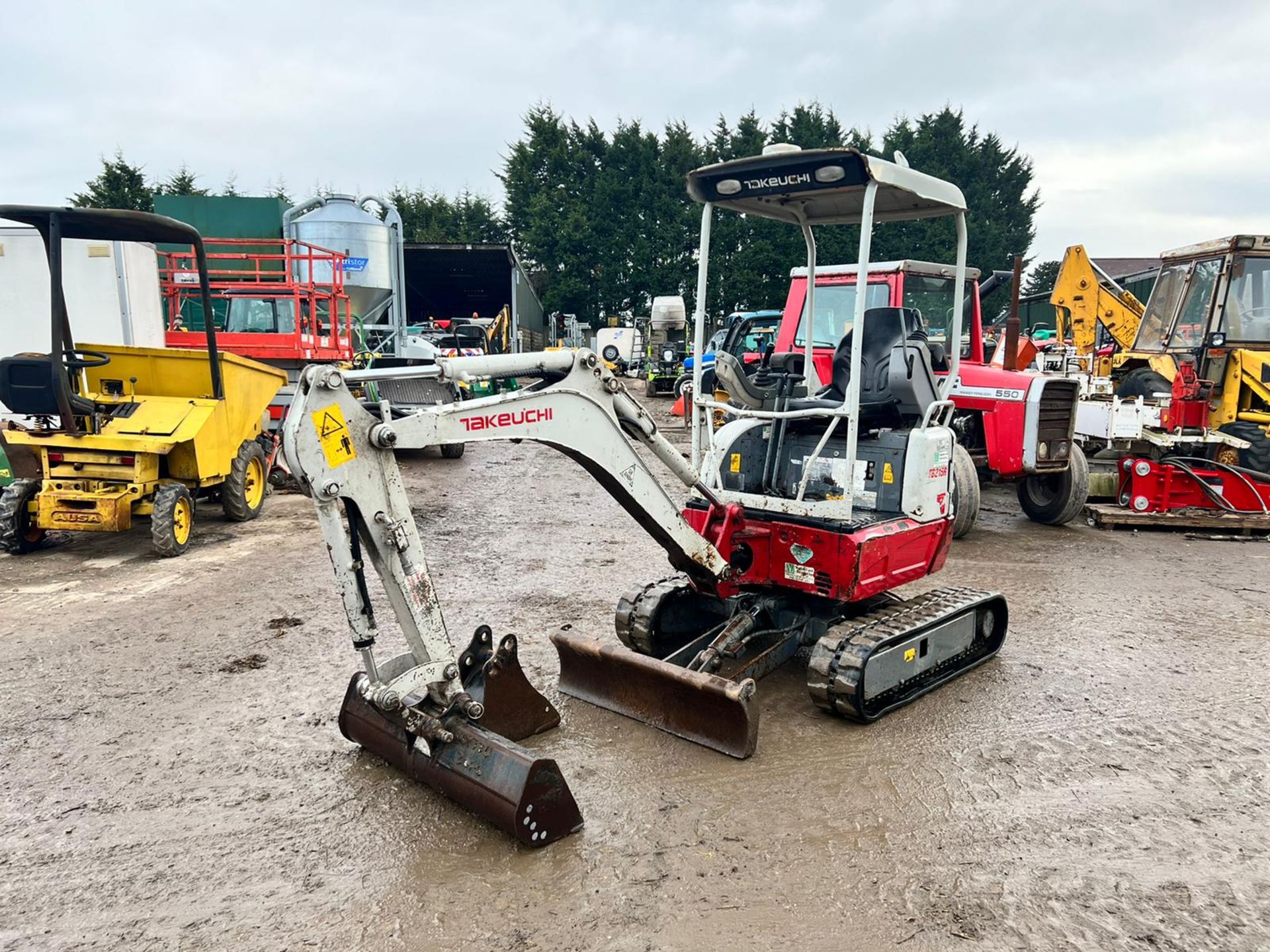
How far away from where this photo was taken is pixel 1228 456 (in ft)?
28.7

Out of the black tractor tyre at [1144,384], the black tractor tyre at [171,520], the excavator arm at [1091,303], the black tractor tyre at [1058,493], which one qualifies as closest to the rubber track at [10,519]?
the black tractor tyre at [171,520]

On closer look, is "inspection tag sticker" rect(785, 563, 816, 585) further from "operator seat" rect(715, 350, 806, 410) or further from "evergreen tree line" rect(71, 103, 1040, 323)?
"evergreen tree line" rect(71, 103, 1040, 323)

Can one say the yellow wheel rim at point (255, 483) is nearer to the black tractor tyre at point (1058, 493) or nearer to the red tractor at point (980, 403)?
the red tractor at point (980, 403)

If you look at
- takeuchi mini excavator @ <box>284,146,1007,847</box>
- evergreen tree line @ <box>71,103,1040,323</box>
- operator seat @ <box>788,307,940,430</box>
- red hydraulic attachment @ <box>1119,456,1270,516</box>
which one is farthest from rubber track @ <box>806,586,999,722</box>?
evergreen tree line @ <box>71,103,1040,323</box>

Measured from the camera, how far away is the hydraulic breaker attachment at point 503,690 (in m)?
3.69

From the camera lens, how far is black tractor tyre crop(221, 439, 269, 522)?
314 inches

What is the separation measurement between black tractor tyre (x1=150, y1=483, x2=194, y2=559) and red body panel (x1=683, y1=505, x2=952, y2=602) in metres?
4.52

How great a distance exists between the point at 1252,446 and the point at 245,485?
9801 millimetres

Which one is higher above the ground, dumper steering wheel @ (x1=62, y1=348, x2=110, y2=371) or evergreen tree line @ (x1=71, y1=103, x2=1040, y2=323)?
evergreen tree line @ (x1=71, y1=103, x2=1040, y2=323)

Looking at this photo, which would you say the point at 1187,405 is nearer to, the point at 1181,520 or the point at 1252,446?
the point at 1252,446

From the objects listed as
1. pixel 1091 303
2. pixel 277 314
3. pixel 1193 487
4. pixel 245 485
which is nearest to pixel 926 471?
pixel 1193 487

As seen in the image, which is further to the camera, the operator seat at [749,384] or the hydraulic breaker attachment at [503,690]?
the operator seat at [749,384]

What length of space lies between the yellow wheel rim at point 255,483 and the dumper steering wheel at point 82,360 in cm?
153

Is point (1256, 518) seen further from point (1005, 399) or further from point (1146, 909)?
point (1146, 909)
